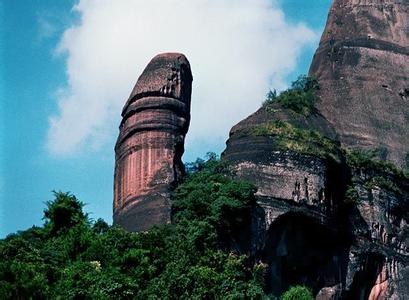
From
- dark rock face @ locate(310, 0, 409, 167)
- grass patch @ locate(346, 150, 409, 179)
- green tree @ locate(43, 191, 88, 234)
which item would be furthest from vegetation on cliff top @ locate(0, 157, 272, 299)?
dark rock face @ locate(310, 0, 409, 167)

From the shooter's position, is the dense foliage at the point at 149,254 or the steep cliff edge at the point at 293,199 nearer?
the dense foliage at the point at 149,254

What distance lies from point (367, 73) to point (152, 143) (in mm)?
9726

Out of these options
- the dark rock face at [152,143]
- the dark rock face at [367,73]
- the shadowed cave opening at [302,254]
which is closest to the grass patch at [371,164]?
the dark rock face at [367,73]

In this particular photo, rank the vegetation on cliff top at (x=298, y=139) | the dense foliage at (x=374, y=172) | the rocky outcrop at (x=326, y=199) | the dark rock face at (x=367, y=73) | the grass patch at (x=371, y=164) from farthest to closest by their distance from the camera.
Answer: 1. the dark rock face at (x=367, y=73)
2. the grass patch at (x=371, y=164)
3. the dense foliage at (x=374, y=172)
4. the vegetation on cliff top at (x=298, y=139)
5. the rocky outcrop at (x=326, y=199)

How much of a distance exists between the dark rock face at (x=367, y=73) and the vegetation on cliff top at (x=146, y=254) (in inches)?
253

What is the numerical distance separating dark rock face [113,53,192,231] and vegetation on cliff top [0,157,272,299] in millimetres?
675

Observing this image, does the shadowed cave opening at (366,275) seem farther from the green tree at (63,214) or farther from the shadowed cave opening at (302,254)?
the green tree at (63,214)

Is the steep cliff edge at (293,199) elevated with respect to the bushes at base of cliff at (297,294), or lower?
elevated

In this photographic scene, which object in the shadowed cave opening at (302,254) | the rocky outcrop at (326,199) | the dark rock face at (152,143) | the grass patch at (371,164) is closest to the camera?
the shadowed cave opening at (302,254)

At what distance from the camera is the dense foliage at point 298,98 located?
4103 cm

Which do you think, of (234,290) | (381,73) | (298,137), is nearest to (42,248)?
(234,290)

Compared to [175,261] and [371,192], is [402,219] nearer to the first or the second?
[371,192]

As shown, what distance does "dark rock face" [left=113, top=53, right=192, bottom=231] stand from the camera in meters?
36.9

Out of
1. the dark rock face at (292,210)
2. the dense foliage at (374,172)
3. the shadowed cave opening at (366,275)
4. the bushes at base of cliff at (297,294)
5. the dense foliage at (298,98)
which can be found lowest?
the bushes at base of cliff at (297,294)
